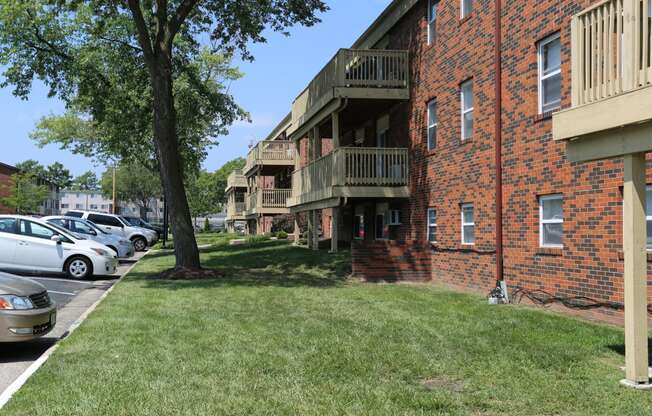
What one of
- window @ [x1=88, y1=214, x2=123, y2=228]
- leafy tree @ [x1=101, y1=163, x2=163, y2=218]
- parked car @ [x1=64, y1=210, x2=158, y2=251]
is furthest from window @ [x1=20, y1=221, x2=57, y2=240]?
leafy tree @ [x1=101, y1=163, x2=163, y2=218]

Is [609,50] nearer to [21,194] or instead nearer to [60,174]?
[21,194]

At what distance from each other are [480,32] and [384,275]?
6.14 m

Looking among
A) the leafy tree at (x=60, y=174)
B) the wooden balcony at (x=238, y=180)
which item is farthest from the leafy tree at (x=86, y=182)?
the wooden balcony at (x=238, y=180)

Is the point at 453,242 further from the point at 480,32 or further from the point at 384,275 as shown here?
the point at 480,32

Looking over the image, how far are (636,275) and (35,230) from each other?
14475 millimetres

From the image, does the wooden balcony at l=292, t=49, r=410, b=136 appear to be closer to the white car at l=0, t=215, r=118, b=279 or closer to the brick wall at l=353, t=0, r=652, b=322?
the brick wall at l=353, t=0, r=652, b=322

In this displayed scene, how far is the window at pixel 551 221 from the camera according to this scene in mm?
10812

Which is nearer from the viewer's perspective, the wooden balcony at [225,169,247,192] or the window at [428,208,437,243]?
the window at [428,208,437,243]

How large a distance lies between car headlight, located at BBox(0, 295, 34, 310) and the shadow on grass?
6.31m

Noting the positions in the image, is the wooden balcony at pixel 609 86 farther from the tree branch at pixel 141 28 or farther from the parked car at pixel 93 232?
the parked car at pixel 93 232

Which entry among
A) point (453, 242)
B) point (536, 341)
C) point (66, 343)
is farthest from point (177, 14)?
point (536, 341)

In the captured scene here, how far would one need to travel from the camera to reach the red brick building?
33.2 feet

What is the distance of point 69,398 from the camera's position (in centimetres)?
559

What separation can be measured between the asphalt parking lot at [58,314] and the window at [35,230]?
109 centimetres
